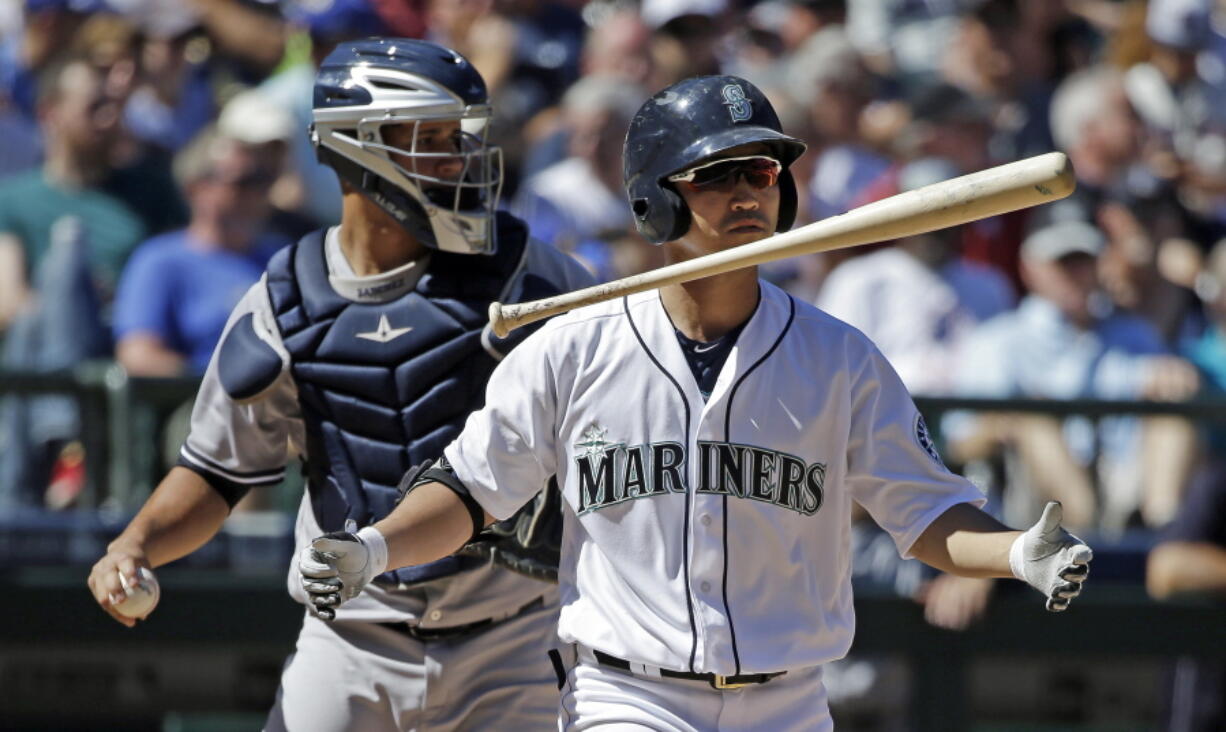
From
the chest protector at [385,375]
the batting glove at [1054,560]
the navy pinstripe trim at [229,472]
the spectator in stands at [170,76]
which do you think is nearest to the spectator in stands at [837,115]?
the spectator in stands at [170,76]

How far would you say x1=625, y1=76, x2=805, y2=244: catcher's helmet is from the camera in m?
3.22

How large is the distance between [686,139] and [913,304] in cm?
377

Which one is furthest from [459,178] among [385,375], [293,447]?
[293,447]

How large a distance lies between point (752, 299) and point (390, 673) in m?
1.22

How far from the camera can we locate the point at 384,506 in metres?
3.86

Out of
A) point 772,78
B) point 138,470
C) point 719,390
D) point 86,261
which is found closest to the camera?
point 719,390

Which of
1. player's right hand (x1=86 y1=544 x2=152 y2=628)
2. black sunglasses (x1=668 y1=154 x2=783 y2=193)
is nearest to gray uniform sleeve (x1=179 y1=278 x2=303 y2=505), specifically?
player's right hand (x1=86 y1=544 x2=152 y2=628)

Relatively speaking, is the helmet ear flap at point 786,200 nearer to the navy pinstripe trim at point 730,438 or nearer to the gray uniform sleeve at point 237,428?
the navy pinstripe trim at point 730,438

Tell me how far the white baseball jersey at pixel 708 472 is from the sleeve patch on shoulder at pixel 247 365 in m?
0.72

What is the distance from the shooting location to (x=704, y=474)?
321cm

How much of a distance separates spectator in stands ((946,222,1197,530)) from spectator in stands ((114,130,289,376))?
108 inches

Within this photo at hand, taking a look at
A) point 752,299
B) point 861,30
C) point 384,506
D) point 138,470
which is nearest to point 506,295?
point 384,506

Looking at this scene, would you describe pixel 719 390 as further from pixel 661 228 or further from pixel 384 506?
pixel 384 506

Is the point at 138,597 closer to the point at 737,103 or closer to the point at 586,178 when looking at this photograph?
the point at 737,103
